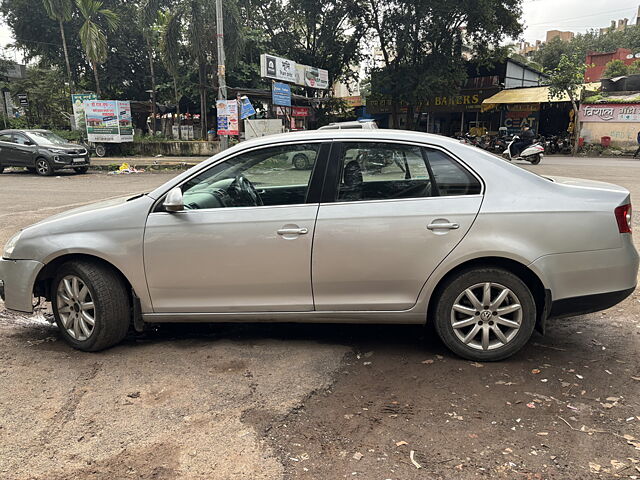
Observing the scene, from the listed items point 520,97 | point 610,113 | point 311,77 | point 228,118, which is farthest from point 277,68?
point 610,113

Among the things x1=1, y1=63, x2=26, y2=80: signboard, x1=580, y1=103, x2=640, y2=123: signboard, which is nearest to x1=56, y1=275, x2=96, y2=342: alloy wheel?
x1=580, y1=103, x2=640, y2=123: signboard

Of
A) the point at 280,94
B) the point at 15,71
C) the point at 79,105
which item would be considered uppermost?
the point at 15,71

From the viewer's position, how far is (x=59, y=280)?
3824 mm

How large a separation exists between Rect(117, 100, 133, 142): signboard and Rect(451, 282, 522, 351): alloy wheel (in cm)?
2210

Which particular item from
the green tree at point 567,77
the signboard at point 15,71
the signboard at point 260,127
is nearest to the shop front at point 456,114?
the green tree at point 567,77

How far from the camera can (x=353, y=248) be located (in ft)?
11.3

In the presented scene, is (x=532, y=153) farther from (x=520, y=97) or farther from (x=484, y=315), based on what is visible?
(x=484, y=315)

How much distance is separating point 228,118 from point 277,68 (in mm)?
7296

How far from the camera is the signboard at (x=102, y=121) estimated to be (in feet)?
71.9

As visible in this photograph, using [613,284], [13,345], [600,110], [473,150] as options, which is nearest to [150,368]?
[13,345]

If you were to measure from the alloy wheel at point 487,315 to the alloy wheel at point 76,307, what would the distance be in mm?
2651

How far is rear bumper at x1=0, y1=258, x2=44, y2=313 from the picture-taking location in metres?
3.81

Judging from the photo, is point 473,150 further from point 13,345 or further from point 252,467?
point 13,345

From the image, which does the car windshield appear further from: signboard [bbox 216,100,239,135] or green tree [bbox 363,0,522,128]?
green tree [bbox 363,0,522,128]
